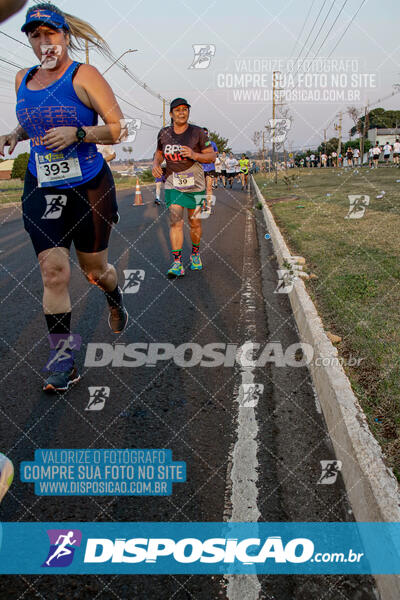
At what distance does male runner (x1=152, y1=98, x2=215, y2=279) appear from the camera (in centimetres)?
612

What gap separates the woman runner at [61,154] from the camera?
9.65 ft

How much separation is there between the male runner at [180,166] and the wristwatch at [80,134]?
3091 millimetres

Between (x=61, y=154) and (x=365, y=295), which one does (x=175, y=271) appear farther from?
(x=61, y=154)

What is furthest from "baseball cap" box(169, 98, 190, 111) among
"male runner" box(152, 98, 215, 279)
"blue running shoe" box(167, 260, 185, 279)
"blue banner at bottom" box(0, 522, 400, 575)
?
"blue banner at bottom" box(0, 522, 400, 575)

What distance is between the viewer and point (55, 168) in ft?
10.1

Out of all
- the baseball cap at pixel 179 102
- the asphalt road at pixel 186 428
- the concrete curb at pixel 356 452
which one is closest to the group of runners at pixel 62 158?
the asphalt road at pixel 186 428

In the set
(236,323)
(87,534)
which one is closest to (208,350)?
(236,323)

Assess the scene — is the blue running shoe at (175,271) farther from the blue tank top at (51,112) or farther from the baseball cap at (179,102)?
the blue tank top at (51,112)

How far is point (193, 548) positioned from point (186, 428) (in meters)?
0.88

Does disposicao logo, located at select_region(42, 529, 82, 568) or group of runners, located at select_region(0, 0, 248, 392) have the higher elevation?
group of runners, located at select_region(0, 0, 248, 392)

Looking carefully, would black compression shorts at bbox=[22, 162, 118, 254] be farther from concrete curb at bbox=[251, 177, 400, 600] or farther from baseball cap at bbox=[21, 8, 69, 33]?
concrete curb at bbox=[251, 177, 400, 600]

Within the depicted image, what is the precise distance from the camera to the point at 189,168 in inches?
250

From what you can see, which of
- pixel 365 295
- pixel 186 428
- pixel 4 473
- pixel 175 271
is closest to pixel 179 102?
pixel 175 271

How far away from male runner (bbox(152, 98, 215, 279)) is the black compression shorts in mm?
2885
